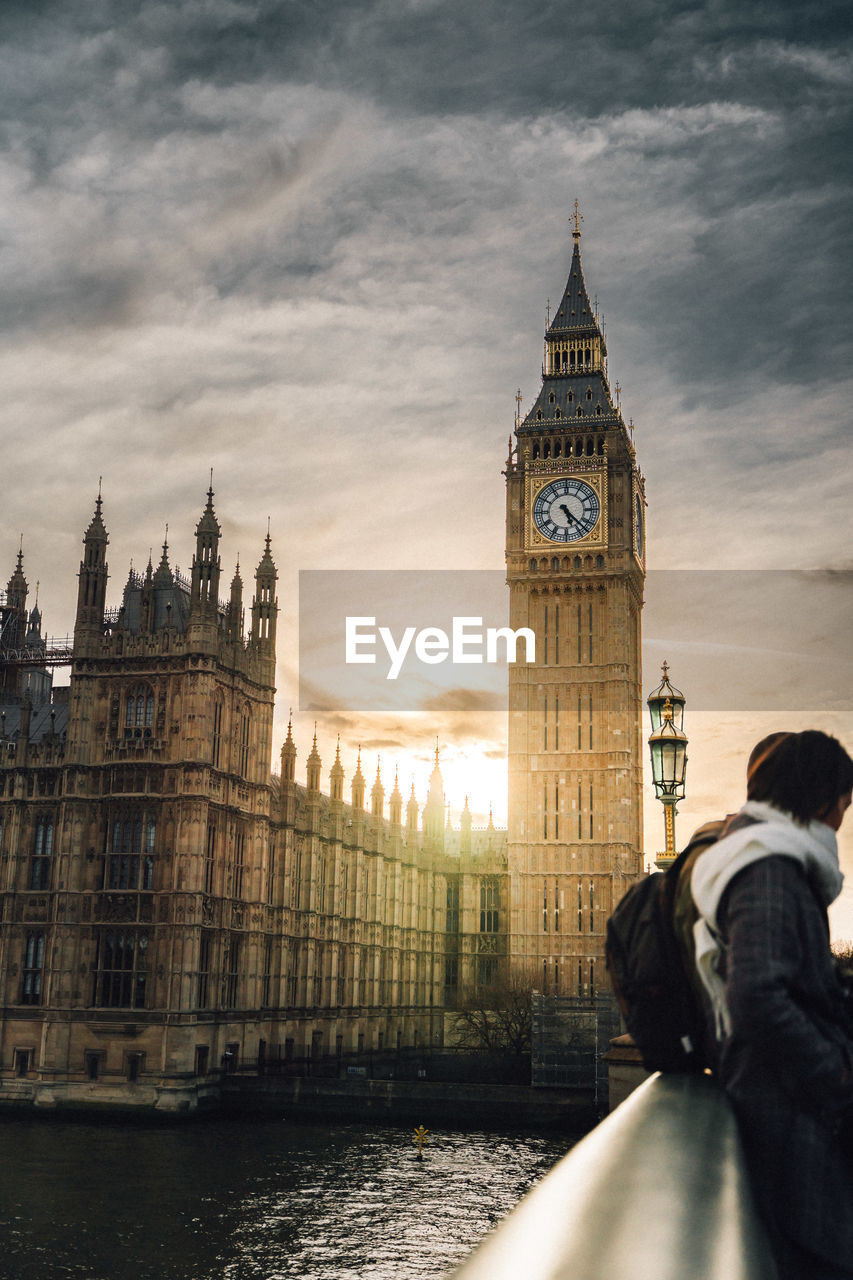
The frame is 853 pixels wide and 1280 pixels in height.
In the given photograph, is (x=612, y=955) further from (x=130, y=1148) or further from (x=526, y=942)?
(x=526, y=942)

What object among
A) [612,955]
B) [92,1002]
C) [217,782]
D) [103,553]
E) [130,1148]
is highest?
[103,553]

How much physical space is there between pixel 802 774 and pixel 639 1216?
4.70 feet

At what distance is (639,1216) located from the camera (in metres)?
1.76

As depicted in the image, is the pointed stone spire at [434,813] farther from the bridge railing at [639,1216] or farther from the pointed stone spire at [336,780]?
the bridge railing at [639,1216]

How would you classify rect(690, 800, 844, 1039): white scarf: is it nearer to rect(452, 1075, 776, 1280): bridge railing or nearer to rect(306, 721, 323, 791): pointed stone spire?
rect(452, 1075, 776, 1280): bridge railing

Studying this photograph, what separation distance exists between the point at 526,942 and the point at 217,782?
36834 mm

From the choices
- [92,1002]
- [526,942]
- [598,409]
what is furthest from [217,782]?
[598,409]

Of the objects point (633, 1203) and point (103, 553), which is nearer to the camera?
point (633, 1203)

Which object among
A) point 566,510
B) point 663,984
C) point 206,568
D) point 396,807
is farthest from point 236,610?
point 663,984

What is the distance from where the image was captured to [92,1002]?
50.8 metres

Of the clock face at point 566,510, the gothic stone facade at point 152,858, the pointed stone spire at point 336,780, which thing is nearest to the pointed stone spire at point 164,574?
the gothic stone facade at point 152,858

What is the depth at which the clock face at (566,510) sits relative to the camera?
293ft

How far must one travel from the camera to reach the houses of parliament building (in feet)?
166

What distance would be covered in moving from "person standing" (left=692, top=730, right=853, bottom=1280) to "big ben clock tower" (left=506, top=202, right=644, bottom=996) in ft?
268
